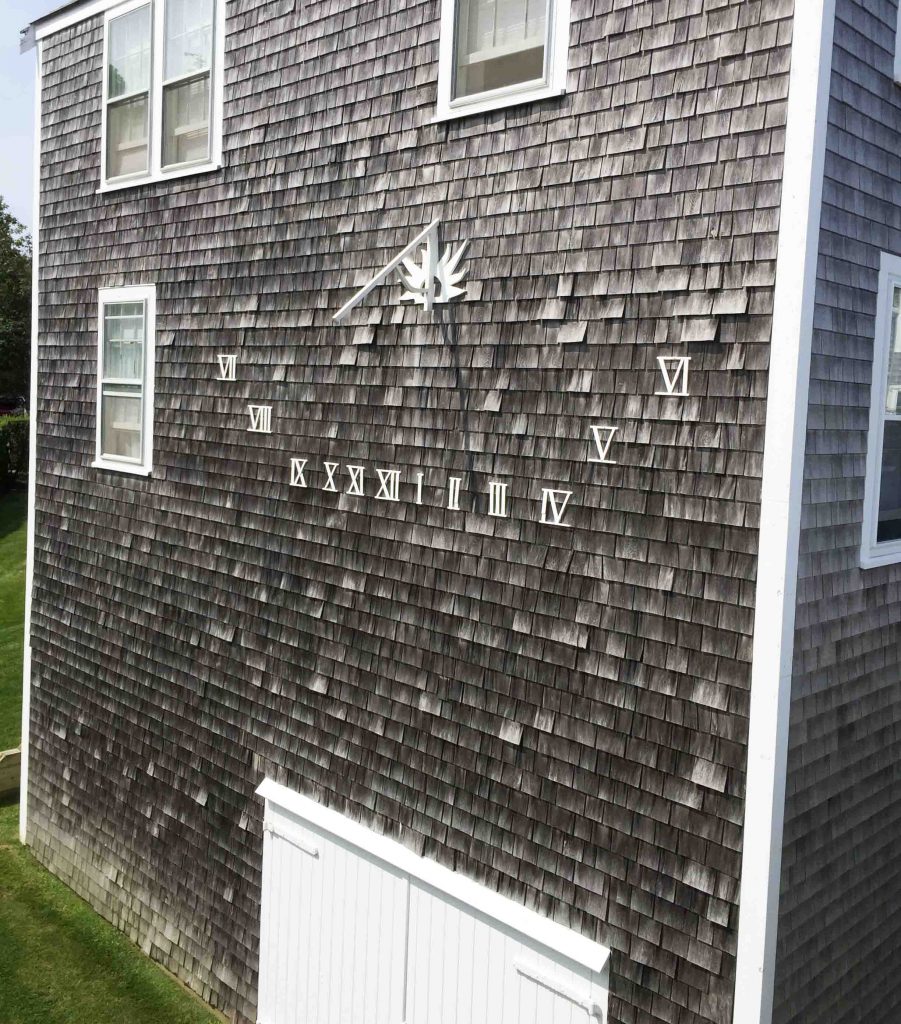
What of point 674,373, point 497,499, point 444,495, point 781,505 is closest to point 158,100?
point 444,495

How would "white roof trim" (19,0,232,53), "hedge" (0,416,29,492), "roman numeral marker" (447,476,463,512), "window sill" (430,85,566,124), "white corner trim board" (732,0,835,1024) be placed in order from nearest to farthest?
"white corner trim board" (732,0,835,1024) → "window sill" (430,85,566,124) → "roman numeral marker" (447,476,463,512) → "white roof trim" (19,0,232,53) → "hedge" (0,416,29,492)

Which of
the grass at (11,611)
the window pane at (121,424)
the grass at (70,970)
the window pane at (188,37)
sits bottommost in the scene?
the grass at (70,970)

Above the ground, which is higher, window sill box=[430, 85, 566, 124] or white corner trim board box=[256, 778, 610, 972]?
window sill box=[430, 85, 566, 124]

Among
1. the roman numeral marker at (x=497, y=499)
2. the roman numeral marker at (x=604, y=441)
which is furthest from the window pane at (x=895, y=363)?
the roman numeral marker at (x=497, y=499)

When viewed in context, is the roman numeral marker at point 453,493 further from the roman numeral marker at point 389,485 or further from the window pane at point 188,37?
the window pane at point 188,37

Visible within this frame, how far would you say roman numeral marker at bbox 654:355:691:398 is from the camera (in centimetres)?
433

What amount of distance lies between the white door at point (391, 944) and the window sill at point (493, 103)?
3906 mm

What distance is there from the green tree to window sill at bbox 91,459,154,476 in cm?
2555

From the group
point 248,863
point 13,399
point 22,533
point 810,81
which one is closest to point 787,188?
point 810,81

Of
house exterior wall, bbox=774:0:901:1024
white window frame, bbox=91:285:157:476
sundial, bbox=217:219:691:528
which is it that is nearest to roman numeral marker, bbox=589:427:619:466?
sundial, bbox=217:219:691:528

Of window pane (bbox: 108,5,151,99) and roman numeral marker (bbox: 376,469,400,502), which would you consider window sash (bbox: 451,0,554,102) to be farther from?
window pane (bbox: 108,5,151,99)

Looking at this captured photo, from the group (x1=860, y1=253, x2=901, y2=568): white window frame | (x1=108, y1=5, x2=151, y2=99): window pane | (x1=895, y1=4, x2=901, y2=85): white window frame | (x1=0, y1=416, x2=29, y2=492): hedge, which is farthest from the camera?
(x1=0, y1=416, x2=29, y2=492): hedge

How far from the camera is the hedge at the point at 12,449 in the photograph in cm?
2225

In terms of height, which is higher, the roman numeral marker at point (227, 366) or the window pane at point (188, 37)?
the window pane at point (188, 37)
